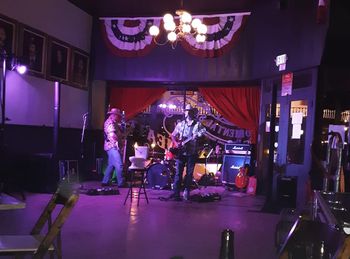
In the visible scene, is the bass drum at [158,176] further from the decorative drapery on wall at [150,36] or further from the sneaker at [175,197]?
the decorative drapery on wall at [150,36]

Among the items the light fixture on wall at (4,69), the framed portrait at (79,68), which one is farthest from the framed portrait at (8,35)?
the framed portrait at (79,68)

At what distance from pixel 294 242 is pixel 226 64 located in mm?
8451

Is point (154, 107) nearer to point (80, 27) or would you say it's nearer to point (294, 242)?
point (80, 27)

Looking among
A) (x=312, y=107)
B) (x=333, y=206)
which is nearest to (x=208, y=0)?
(x=312, y=107)

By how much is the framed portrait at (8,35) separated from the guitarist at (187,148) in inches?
132

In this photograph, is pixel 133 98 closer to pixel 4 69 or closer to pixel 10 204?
pixel 4 69

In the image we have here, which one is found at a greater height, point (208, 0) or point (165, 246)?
Result: point (208, 0)

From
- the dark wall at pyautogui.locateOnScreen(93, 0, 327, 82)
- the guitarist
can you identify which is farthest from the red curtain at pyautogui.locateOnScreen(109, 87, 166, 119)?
the guitarist

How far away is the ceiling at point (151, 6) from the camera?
10117 millimetres

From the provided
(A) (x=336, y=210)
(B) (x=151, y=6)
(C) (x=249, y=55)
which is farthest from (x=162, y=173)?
(A) (x=336, y=210)

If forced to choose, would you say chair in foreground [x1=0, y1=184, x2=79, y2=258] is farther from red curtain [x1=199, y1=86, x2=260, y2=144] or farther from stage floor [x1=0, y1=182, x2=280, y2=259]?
red curtain [x1=199, y1=86, x2=260, y2=144]

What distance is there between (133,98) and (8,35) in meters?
4.03

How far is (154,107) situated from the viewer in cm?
1190

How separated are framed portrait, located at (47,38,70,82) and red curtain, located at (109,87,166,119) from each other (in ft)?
Answer: 5.64
